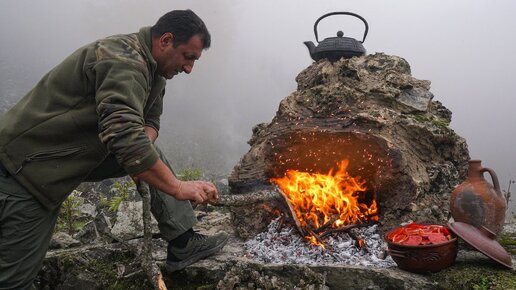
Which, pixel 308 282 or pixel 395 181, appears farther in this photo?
pixel 395 181

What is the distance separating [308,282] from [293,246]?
0.76m

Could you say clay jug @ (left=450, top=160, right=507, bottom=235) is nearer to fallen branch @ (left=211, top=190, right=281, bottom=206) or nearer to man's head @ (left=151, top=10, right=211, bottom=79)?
fallen branch @ (left=211, top=190, right=281, bottom=206)

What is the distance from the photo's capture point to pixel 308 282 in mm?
3238

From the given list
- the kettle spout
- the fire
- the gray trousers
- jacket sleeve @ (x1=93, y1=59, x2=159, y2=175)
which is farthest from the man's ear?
the kettle spout

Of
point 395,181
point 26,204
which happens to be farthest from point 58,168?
point 395,181

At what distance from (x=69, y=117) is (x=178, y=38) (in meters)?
0.99

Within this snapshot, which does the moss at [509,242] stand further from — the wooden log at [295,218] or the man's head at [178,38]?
the man's head at [178,38]

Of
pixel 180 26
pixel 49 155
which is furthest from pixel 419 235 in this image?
pixel 49 155

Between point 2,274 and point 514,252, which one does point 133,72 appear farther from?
point 514,252

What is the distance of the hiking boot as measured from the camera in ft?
11.6

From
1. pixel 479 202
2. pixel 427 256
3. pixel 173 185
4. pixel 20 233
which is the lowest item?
pixel 20 233

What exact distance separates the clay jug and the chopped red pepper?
264mm

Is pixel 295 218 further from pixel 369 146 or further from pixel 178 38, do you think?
pixel 178 38

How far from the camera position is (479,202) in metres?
3.26
